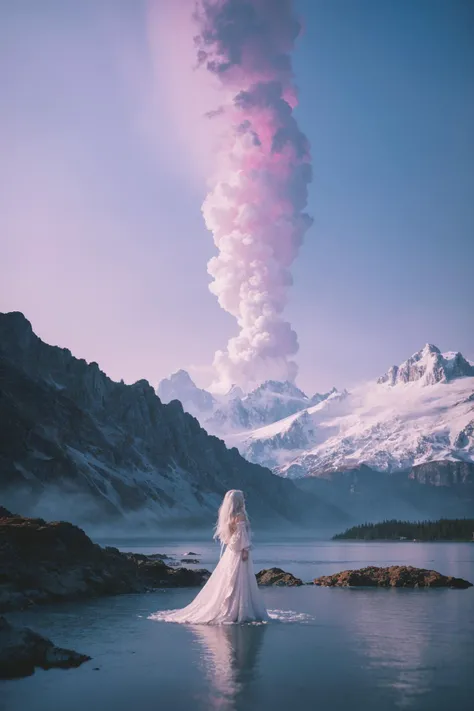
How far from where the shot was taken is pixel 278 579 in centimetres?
4934

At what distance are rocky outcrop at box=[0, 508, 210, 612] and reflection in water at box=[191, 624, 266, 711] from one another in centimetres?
1127

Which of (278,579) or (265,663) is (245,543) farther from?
(278,579)

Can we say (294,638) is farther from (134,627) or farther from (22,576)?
(22,576)

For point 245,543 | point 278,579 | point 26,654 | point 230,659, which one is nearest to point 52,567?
point 245,543

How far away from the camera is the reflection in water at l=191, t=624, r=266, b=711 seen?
1589 cm

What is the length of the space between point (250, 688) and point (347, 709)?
2.65 metres

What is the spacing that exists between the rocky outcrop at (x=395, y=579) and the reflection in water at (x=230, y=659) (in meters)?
20.7

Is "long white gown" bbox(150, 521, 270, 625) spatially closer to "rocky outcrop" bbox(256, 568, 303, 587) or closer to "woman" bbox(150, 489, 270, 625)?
"woman" bbox(150, 489, 270, 625)

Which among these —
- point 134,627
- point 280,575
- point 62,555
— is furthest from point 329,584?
point 134,627

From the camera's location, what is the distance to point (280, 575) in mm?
49875

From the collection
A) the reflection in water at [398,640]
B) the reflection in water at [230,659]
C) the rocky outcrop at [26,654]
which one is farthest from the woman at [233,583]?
the rocky outcrop at [26,654]

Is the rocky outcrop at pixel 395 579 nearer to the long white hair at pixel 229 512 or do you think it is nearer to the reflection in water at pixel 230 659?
the long white hair at pixel 229 512

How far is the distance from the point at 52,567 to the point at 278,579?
16926mm

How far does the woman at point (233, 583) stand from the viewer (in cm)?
2705
